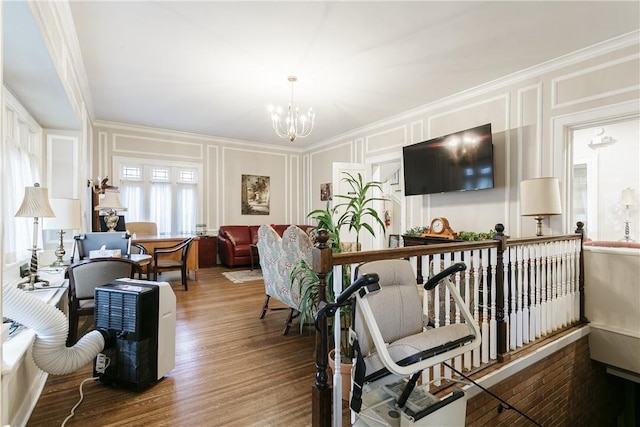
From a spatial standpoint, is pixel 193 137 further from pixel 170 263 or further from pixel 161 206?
pixel 170 263

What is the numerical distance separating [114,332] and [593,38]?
4895 mm

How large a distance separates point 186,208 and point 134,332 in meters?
5.15

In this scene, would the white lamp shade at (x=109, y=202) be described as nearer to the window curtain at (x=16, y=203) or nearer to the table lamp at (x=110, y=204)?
the table lamp at (x=110, y=204)

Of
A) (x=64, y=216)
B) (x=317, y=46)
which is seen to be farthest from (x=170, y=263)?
(x=317, y=46)

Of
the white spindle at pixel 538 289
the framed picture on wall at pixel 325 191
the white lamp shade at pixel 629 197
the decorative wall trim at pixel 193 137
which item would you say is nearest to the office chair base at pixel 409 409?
the white spindle at pixel 538 289

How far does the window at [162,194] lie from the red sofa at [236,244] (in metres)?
0.78

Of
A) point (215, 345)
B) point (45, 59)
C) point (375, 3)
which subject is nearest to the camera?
point (45, 59)

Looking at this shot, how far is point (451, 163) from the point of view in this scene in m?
4.39

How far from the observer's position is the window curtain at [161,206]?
6.50 metres

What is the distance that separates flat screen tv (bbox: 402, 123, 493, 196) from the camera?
4.01 meters

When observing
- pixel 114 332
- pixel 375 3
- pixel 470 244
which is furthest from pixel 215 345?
pixel 375 3

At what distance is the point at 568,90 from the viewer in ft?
11.1

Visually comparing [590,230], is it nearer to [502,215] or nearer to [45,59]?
[502,215]

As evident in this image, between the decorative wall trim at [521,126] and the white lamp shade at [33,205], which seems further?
the decorative wall trim at [521,126]
